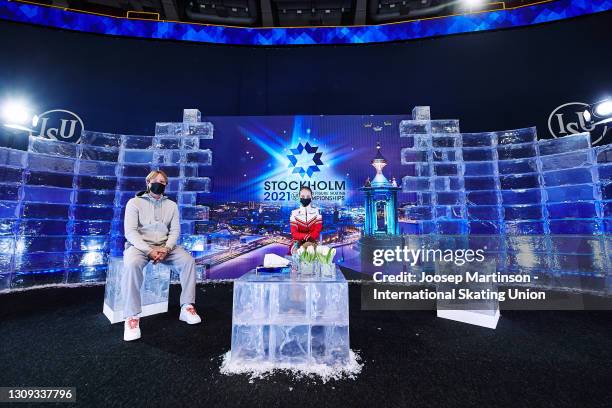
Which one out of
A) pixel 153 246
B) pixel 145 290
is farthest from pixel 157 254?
pixel 145 290

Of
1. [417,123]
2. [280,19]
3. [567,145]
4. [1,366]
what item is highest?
[280,19]

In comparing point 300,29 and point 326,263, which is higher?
point 300,29

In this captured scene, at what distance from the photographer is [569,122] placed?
14.6 feet

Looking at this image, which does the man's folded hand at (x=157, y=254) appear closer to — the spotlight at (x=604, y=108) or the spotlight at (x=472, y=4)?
the spotlight at (x=604, y=108)

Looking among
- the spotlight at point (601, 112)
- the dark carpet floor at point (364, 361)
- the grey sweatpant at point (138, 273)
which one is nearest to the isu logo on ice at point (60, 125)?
the dark carpet floor at point (364, 361)

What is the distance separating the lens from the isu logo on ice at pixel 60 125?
4.49 m

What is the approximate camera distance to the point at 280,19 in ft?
20.8

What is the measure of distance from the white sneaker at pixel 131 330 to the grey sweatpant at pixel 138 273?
0.16ft

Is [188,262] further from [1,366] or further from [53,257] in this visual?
[53,257]

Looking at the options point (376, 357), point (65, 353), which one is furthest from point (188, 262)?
point (376, 357)

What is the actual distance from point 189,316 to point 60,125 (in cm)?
431

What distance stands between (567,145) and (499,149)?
0.79m

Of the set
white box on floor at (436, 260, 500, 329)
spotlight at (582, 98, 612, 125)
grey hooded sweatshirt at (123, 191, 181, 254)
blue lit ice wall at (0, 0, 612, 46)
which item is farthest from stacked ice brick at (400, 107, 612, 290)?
grey hooded sweatshirt at (123, 191, 181, 254)

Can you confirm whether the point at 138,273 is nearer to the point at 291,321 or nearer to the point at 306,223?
the point at 291,321
